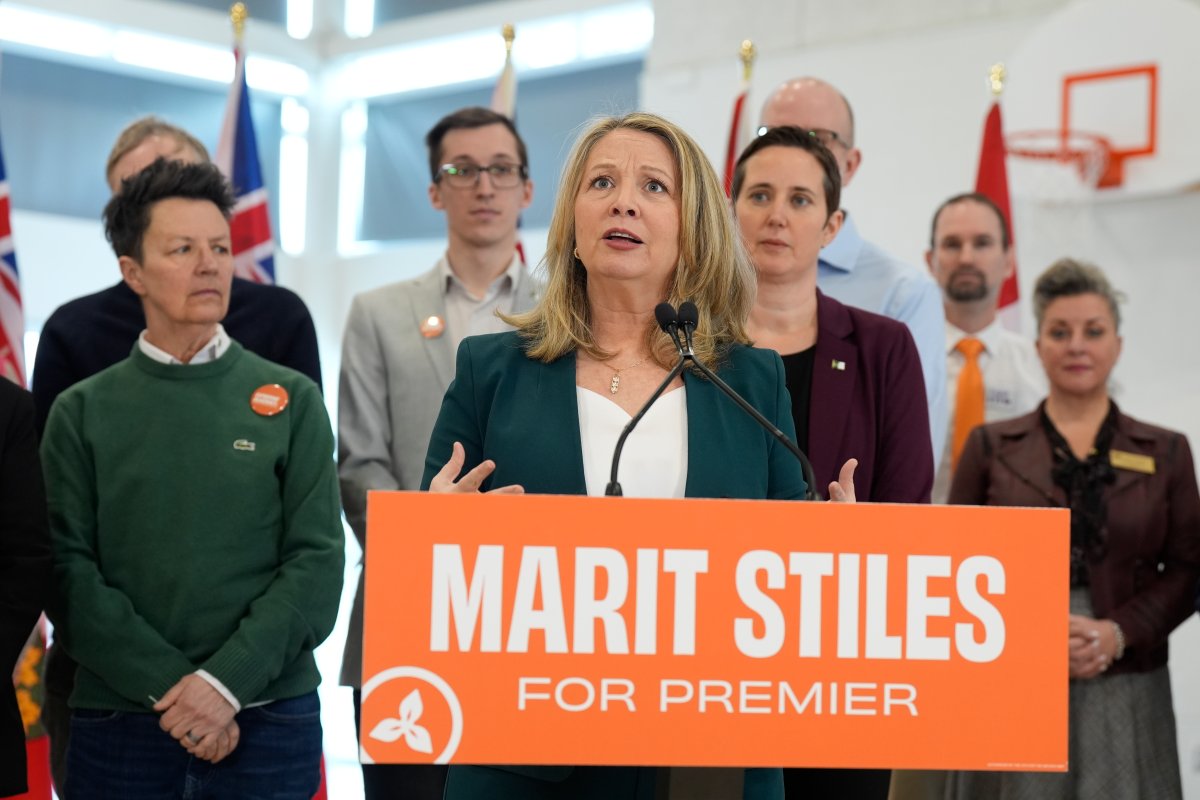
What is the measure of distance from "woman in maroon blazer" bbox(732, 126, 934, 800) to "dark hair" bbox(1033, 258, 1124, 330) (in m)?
1.23

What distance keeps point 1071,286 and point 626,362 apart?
2.10 metres

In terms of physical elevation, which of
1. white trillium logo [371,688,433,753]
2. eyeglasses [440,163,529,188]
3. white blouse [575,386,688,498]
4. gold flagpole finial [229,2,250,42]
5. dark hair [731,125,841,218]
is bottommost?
white trillium logo [371,688,433,753]

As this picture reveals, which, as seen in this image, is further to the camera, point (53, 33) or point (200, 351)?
point (53, 33)

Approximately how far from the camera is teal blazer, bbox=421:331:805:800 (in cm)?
181

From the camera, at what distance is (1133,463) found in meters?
3.54

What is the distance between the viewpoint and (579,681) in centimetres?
145

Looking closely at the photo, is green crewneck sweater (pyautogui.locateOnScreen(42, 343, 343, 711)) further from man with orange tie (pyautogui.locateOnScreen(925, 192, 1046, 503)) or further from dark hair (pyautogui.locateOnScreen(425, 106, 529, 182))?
man with orange tie (pyautogui.locateOnScreen(925, 192, 1046, 503))

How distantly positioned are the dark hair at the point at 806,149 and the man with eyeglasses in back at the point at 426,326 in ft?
1.96

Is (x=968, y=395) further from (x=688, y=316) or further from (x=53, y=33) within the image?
(x=53, y=33)

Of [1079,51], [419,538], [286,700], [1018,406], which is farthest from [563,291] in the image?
[1079,51]

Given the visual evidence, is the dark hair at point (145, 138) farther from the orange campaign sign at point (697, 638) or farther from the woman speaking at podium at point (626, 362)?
the orange campaign sign at point (697, 638)

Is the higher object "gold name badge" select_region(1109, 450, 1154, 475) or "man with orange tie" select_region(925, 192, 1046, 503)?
"man with orange tie" select_region(925, 192, 1046, 503)

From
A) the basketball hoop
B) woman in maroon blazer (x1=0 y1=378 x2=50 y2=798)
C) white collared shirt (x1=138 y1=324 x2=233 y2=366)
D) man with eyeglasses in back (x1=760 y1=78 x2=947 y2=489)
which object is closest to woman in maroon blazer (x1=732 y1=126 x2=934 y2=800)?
man with eyeglasses in back (x1=760 y1=78 x2=947 y2=489)

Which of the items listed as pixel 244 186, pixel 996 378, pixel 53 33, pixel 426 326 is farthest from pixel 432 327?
pixel 53 33
